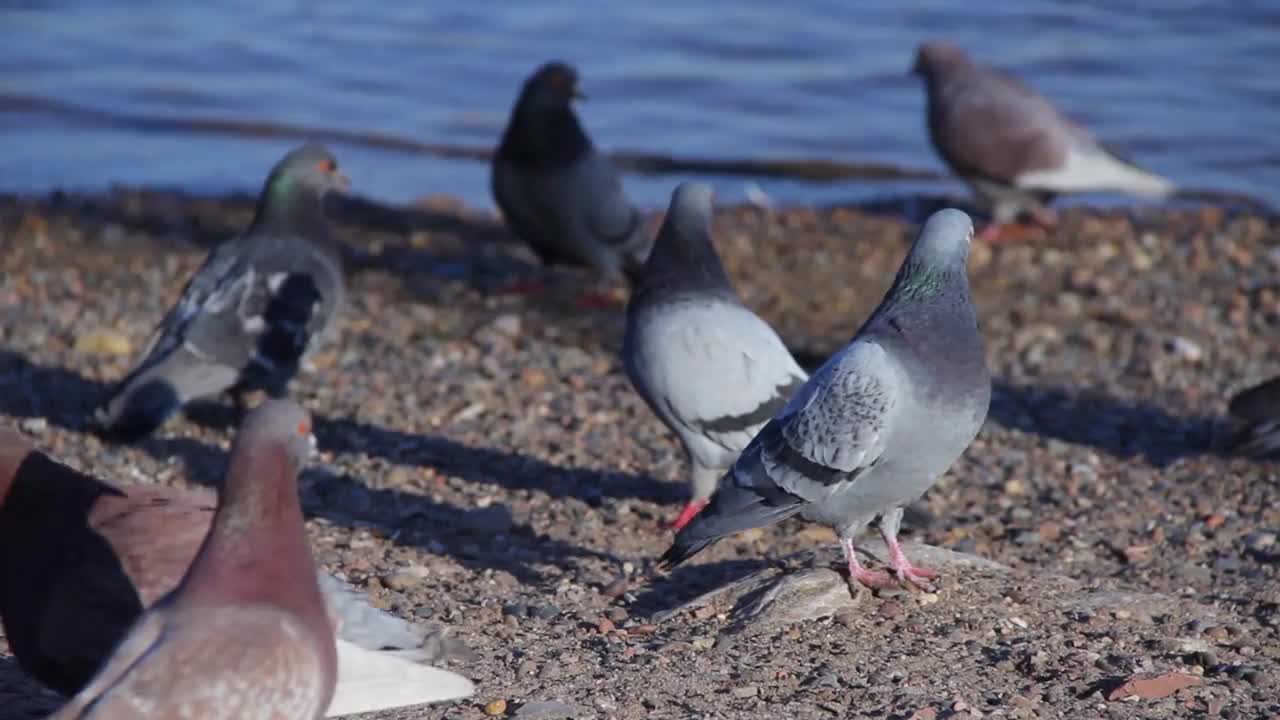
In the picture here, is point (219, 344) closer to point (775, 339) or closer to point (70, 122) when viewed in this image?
point (775, 339)

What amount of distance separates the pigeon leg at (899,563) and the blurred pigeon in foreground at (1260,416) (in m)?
2.32

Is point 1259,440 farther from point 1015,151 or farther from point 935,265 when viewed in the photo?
point 1015,151

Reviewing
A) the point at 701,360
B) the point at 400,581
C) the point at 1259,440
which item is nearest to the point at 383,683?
the point at 400,581

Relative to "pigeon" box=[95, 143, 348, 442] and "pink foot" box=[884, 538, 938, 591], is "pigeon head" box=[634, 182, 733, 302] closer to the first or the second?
"pink foot" box=[884, 538, 938, 591]

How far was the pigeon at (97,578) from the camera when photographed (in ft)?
13.1

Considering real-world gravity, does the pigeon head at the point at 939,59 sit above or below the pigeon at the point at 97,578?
above

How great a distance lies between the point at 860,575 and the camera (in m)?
5.10

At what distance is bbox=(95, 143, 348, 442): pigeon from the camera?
22.5 feet

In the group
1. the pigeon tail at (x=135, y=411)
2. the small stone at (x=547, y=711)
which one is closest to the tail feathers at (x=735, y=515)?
the small stone at (x=547, y=711)

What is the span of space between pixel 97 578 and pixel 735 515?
1728 millimetres

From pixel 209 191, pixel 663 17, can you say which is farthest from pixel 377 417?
pixel 663 17

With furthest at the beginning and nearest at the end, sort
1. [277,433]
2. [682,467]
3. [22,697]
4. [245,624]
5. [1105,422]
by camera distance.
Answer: [1105,422], [682,467], [22,697], [277,433], [245,624]

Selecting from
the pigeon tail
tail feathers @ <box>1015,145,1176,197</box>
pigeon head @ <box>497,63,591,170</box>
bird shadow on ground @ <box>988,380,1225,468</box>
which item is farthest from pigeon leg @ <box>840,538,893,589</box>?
tail feathers @ <box>1015,145,1176,197</box>

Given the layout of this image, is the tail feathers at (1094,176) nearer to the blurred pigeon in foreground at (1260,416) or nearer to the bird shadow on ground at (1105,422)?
the bird shadow on ground at (1105,422)
